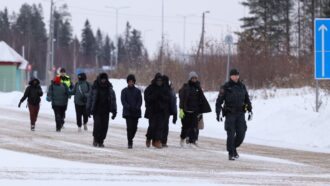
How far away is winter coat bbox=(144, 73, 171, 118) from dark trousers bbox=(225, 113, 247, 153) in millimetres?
3261

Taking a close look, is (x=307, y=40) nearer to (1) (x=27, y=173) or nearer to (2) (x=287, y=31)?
(2) (x=287, y=31)

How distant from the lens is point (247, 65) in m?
49.6

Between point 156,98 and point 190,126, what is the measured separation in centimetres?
109

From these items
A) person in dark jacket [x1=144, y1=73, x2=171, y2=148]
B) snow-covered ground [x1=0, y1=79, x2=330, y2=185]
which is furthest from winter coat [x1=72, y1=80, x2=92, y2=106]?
person in dark jacket [x1=144, y1=73, x2=171, y2=148]

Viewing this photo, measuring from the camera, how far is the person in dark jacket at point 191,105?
20906 mm

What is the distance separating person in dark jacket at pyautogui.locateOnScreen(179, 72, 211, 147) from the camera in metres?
20.9

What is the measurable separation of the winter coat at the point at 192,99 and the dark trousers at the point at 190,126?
0.15 meters

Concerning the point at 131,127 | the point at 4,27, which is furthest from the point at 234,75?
the point at 4,27

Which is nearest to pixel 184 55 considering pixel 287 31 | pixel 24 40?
pixel 287 31

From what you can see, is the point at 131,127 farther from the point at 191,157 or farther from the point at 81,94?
the point at 81,94

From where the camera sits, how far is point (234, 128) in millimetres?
17672

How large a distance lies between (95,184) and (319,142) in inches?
468

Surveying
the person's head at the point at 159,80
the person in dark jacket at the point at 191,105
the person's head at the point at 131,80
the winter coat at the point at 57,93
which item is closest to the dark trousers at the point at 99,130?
the person's head at the point at 131,80

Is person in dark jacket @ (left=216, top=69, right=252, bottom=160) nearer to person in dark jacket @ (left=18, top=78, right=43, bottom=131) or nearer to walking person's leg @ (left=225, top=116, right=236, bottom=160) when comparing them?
walking person's leg @ (left=225, top=116, right=236, bottom=160)
